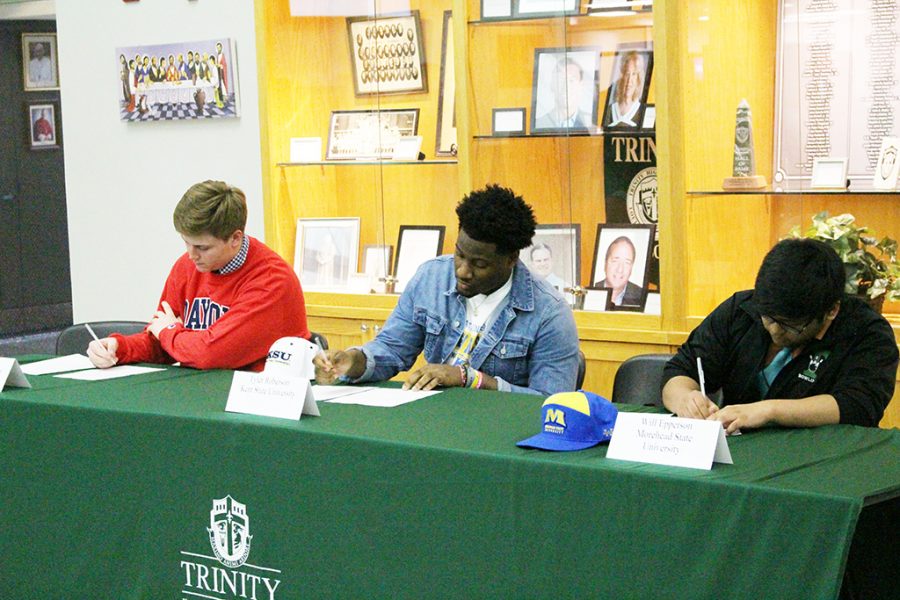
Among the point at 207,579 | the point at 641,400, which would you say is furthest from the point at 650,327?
the point at 207,579

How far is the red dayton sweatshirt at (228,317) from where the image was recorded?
11.3ft

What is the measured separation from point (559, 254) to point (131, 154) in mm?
2365

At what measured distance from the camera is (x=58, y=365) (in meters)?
3.50

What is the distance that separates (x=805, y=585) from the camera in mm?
1970

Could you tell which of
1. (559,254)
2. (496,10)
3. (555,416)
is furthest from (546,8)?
(555,416)

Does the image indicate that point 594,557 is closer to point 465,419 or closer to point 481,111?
point 465,419

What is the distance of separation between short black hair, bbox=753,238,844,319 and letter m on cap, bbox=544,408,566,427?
534 mm

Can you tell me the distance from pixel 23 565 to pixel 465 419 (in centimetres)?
125

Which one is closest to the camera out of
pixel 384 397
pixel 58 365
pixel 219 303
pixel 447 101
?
pixel 384 397

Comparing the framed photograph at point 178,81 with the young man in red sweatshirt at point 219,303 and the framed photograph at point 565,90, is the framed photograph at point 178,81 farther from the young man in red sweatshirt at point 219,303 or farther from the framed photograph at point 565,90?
the young man in red sweatshirt at point 219,303

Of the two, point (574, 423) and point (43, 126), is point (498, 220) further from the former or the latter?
point (43, 126)

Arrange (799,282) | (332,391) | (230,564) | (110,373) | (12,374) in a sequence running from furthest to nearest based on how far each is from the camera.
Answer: (110,373) → (12,374) → (332,391) → (230,564) → (799,282)

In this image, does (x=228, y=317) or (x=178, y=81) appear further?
(x=178, y=81)

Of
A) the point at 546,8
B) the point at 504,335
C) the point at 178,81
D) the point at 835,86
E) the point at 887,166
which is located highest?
the point at 546,8
